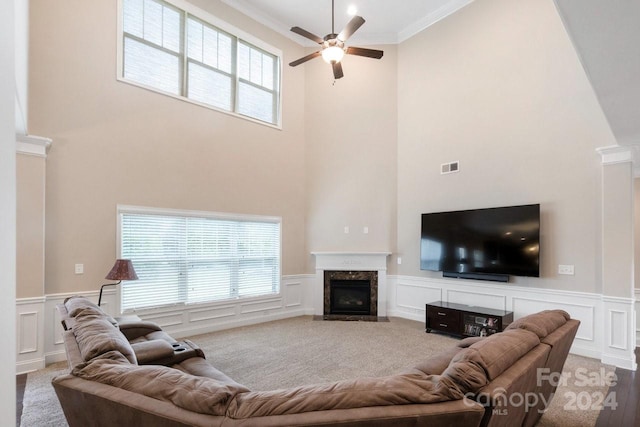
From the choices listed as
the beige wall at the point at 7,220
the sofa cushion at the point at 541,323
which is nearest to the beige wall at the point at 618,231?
the sofa cushion at the point at 541,323

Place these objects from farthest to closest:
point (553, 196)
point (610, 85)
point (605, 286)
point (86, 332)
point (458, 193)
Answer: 1. point (458, 193)
2. point (553, 196)
3. point (605, 286)
4. point (610, 85)
5. point (86, 332)

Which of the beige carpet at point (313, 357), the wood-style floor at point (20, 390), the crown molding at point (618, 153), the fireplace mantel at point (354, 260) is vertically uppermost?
the crown molding at point (618, 153)

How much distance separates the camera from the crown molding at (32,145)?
13.1ft

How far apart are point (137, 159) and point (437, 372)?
4699mm

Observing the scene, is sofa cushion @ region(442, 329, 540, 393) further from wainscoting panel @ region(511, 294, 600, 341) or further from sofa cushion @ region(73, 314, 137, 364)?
wainscoting panel @ region(511, 294, 600, 341)

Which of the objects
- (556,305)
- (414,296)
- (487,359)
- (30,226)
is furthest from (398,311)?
(30,226)

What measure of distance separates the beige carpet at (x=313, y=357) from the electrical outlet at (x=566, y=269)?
1081 mm

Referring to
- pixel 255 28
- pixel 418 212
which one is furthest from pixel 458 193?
pixel 255 28

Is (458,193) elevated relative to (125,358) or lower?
elevated

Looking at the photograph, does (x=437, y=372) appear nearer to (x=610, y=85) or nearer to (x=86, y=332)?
(x=86, y=332)

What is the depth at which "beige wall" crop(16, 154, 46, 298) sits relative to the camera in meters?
4.00

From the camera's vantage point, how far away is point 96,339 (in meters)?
1.95

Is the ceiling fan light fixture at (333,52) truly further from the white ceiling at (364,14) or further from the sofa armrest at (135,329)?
the sofa armrest at (135,329)

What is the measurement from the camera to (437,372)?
272 cm
